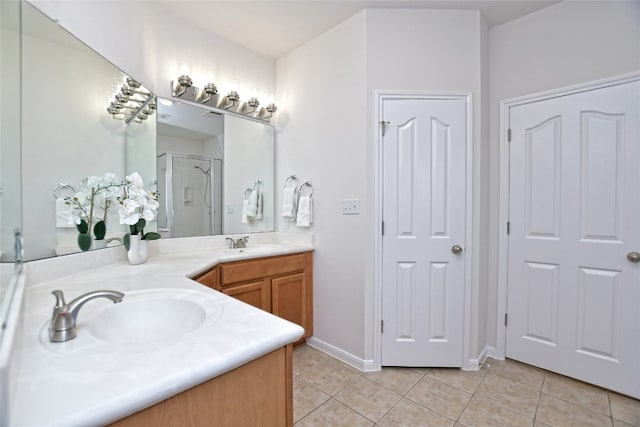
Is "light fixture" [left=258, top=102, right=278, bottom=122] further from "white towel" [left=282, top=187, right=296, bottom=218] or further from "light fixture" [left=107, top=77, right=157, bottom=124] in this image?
"light fixture" [left=107, top=77, right=157, bottom=124]

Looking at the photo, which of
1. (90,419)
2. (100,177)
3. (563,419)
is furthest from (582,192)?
(100,177)

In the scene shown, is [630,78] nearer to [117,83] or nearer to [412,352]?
[412,352]

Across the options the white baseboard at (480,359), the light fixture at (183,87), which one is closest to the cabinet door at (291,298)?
the white baseboard at (480,359)

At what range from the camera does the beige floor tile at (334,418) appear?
1.56 m

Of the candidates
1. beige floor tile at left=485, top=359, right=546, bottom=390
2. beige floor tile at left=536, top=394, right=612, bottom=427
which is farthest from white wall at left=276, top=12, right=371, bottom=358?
beige floor tile at left=536, top=394, right=612, bottom=427

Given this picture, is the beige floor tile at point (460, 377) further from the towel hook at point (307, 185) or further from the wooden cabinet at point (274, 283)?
the towel hook at point (307, 185)

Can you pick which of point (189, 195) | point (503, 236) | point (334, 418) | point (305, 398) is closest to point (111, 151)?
point (189, 195)

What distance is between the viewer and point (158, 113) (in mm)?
2078

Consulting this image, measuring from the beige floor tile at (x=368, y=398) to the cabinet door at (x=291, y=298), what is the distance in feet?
2.12

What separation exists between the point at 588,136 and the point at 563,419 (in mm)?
1734

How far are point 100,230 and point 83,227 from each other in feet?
0.30

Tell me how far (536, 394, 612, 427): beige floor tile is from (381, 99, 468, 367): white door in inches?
20.2

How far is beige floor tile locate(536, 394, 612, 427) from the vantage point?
1.56 m

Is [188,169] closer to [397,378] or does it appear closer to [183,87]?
[183,87]
